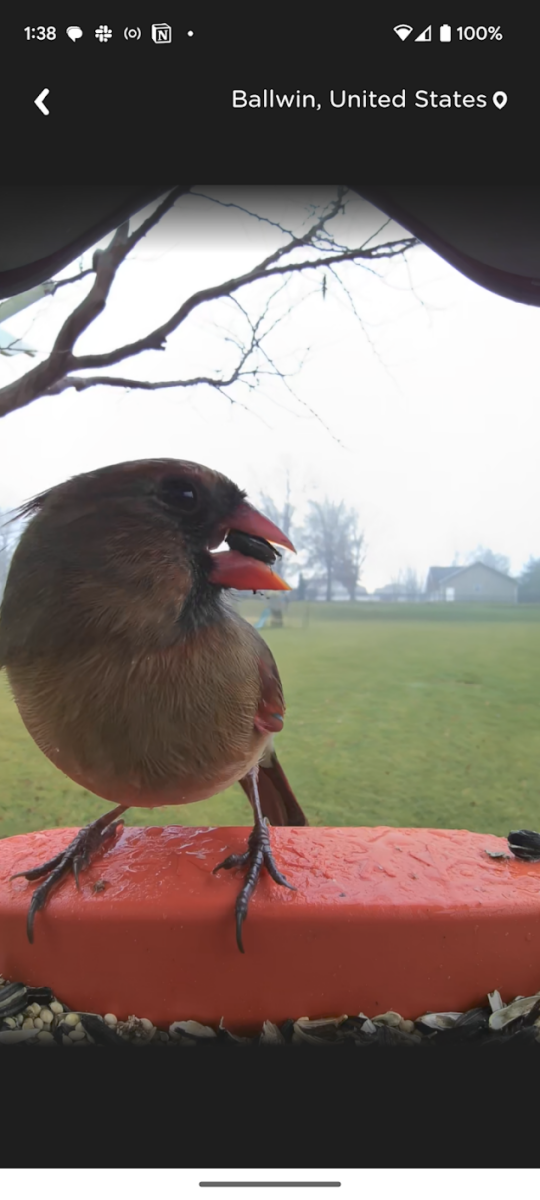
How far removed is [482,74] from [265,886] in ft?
2.91

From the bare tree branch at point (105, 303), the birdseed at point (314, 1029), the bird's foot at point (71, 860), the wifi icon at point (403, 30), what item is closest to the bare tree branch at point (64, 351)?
the bare tree branch at point (105, 303)

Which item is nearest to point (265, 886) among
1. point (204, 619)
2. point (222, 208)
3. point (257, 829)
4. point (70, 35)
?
point (257, 829)

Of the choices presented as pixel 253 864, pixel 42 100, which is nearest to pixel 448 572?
pixel 253 864

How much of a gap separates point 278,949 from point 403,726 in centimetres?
46

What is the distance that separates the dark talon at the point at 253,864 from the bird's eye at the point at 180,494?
448mm

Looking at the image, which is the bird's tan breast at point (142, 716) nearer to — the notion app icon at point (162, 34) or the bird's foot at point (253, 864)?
the bird's foot at point (253, 864)

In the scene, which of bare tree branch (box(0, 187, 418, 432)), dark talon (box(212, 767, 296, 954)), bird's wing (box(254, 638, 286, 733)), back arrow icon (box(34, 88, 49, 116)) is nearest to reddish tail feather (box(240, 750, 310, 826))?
dark talon (box(212, 767, 296, 954))

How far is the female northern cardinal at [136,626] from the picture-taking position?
611 millimetres

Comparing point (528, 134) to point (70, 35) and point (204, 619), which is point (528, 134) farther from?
point (204, 619)

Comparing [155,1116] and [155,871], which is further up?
[155,871]

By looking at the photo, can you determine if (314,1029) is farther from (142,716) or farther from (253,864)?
(142,716)

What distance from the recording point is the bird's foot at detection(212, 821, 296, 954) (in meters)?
0.66

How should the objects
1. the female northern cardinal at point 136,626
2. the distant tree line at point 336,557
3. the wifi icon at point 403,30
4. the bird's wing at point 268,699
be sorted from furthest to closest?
1. the distant tree line at point 336,557
2. the bird's wing at point 268,699
3. the female northern cardinal at point 136,626
4. the wifi icon at point 403,30

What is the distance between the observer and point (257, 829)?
0.78 metres
